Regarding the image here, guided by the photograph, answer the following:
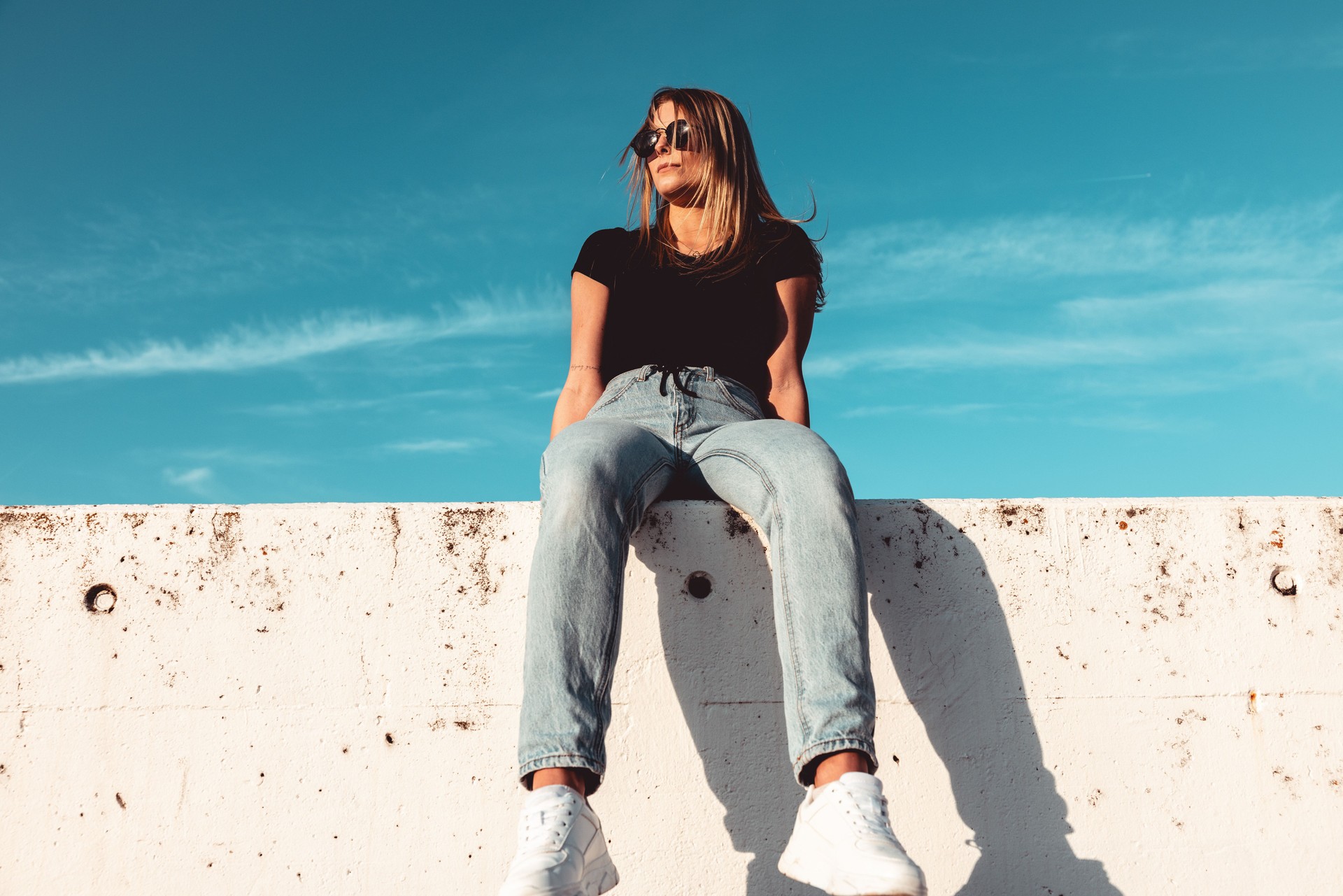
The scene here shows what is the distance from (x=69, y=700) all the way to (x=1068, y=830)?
2111 mm

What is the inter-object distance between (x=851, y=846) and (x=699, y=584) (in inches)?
28.0

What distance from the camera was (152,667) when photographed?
1964mm

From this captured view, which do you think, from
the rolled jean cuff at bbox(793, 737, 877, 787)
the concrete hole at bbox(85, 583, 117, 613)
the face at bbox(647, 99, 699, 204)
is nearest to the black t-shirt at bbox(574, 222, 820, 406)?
the face at bbox(647, 99, 699, 204)

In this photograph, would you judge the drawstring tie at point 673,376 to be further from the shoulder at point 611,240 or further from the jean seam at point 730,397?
the shoulder at point 611,240

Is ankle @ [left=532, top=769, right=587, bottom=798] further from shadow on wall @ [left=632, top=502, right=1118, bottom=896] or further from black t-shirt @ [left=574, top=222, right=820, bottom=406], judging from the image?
black t-shirt @ [left=574, top=222, right=820, bottom=406]

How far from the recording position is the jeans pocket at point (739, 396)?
2.02 m

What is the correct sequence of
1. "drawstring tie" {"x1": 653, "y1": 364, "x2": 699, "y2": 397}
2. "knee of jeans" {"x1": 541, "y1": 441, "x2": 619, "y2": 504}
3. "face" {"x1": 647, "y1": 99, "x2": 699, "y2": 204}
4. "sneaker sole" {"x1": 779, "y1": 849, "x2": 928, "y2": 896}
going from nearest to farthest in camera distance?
"sneaker sole" {"x1": 779, "y1": 849, "x2": 928, "y2": 896}, "knee of jeans" {"x1": 541, "y1": 441, "x2": 619, "y2": 504}, "drawstring tie" {"x1": 653, "y1": 364, "x2": 699, "y2": 397}, "face" {"x1": 647, "y1": 99, "x2": 699, "y2": 204}

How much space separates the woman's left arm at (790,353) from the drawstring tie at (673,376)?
26cm

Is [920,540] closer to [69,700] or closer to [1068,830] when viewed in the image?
[1068,830]

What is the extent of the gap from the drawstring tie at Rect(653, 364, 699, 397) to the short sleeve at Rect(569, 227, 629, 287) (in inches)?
12.3

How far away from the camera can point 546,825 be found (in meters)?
1.37

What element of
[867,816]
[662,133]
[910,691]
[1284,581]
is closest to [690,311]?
[662,133]

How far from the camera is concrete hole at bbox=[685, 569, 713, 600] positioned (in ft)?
6.37

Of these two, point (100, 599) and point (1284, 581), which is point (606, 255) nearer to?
point (100, 599)
